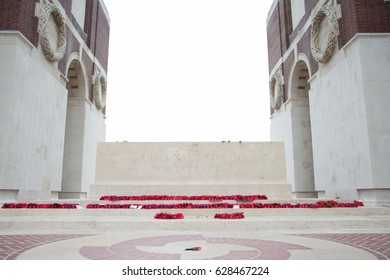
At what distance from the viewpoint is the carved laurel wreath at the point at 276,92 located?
27.1 meters

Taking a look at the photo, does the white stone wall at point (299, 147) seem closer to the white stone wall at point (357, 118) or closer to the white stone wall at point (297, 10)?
the white stone wall at point (357, 118)

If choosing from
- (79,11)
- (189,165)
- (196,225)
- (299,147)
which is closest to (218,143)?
(189,165)

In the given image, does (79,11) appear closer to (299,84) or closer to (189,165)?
(189,165)

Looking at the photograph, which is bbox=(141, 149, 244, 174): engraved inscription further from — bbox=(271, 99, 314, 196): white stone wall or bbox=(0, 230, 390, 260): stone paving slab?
bbox=(0, 230, 390, 260): stone paving slab

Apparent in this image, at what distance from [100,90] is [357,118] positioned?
71.2 feet

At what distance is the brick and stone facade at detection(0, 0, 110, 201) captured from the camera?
47.2 ft

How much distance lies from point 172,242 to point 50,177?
50.3 feet

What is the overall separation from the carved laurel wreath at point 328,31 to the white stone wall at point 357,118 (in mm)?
535

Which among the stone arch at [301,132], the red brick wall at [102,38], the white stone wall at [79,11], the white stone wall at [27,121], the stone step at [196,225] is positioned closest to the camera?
the stone step at [196,225]

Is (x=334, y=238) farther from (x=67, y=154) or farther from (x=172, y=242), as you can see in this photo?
(x=67, y=154)

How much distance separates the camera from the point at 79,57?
23.6 meters

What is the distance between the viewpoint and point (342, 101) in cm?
1670

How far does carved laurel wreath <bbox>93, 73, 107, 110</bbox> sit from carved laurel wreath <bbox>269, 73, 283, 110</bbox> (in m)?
16.5

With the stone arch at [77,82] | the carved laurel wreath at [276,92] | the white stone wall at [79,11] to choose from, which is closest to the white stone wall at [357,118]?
the carved laurel wreath at [276,92]
